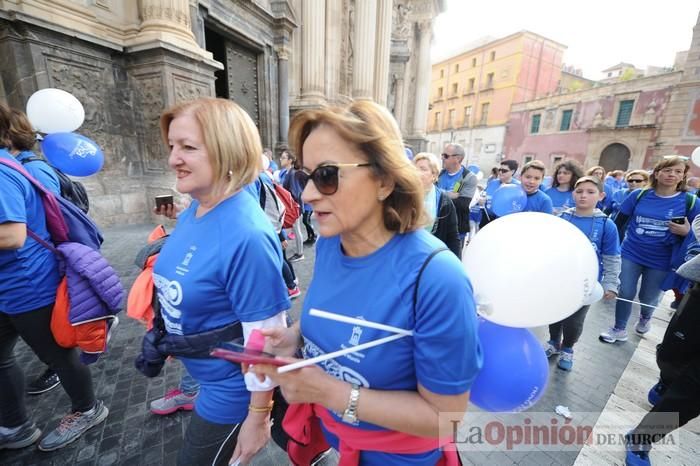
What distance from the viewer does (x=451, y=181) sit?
16.8 feet

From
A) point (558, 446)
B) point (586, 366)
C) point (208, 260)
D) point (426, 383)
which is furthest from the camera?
point (586, 366)

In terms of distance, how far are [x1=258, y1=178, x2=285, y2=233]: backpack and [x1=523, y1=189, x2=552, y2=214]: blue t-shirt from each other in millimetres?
3350

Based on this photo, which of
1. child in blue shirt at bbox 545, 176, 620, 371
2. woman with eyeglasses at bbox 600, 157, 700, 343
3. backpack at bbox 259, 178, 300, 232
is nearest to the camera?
child in blue shirt at bbox 545, 176, 620, 371

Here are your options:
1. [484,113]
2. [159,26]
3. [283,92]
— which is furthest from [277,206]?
[484,113]

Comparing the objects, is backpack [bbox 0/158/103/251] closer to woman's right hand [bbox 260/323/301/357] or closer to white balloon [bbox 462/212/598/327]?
→ woman's right hand [bbox 260/323/301/357]

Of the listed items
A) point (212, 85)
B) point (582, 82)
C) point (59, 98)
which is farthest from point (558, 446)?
point (582, 82)

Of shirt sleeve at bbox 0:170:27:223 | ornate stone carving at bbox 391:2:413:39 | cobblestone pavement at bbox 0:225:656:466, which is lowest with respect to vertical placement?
cobblestone pavement at bbox 0:225:656:466

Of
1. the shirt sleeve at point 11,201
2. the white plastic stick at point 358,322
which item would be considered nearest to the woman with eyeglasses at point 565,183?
the white plastic stick at point 358,322

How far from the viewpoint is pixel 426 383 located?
904 millimetres

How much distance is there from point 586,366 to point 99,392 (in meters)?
4.85

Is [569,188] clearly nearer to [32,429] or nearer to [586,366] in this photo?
[586,366]

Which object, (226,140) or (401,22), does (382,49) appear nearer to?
(401,22)

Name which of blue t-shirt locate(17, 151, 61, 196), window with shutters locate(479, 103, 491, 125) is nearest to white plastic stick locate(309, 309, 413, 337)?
blue t-shirt locate(17, 151, 61, 196)

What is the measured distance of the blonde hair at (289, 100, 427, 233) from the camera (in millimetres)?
1020
